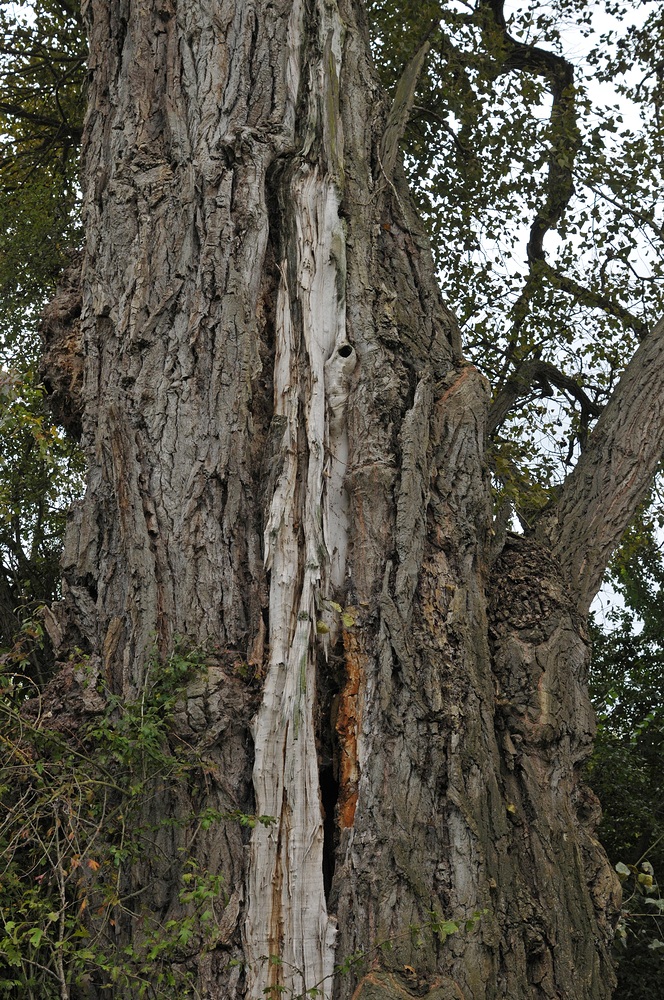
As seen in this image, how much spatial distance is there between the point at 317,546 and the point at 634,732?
6222 mm

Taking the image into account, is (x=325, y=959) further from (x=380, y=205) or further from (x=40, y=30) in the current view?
(x=40, y=30)

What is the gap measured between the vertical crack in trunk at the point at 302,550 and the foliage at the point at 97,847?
7.4 inches

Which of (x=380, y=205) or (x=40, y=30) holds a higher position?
(x=40, y=30)

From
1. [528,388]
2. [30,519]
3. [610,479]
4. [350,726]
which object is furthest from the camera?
[30,519]

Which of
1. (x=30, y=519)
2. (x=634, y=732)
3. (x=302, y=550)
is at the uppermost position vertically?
(x=30, y=519)

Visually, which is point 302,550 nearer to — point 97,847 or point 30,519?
point 97,847

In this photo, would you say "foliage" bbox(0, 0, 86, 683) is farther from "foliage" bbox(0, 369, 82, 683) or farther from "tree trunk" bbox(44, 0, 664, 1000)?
"tree trunk" bbox(44, 0, 664, 1000)

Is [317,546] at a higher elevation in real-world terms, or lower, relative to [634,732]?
lower

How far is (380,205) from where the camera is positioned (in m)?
4.39

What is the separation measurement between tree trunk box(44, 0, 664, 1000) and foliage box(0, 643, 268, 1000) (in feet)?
0.28

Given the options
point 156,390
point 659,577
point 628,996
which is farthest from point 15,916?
point 659,577

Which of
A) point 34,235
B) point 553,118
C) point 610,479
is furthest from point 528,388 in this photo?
point 34,235

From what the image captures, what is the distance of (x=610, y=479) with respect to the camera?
14.9 ft

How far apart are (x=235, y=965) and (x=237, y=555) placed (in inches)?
52.4
